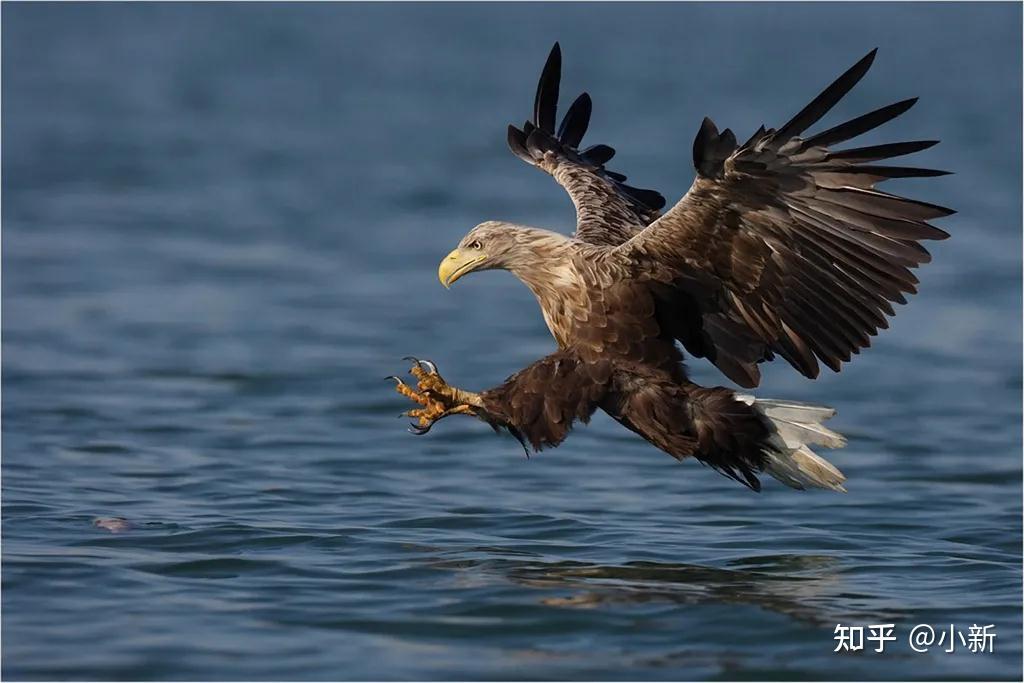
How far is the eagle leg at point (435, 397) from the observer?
745 centimetres

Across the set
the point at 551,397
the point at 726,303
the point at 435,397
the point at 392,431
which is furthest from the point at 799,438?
the point at 392,431

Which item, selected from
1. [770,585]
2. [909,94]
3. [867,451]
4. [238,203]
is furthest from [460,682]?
[909,94]

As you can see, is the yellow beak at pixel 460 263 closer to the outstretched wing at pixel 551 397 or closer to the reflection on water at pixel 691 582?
the outstretched wing at pixel 551 397

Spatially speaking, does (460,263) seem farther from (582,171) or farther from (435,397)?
(582,171)

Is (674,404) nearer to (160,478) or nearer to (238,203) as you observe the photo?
(160,478)

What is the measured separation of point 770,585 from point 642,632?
2.87 feet

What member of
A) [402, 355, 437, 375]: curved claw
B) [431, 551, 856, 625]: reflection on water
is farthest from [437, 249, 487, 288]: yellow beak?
[431, 551, 856, 625]: reflection on water

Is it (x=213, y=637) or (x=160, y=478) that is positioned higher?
(x=160, y=478)

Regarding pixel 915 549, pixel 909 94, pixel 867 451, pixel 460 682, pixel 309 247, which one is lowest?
pixel 460 682

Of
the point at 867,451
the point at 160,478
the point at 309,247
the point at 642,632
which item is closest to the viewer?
the point at 642,632

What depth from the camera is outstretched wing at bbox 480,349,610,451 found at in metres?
7.24

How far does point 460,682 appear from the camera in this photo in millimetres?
6008

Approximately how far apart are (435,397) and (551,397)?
1.69 ft

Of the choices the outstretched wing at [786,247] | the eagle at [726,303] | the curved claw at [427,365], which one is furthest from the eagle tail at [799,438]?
the curved claw at [427,365]
